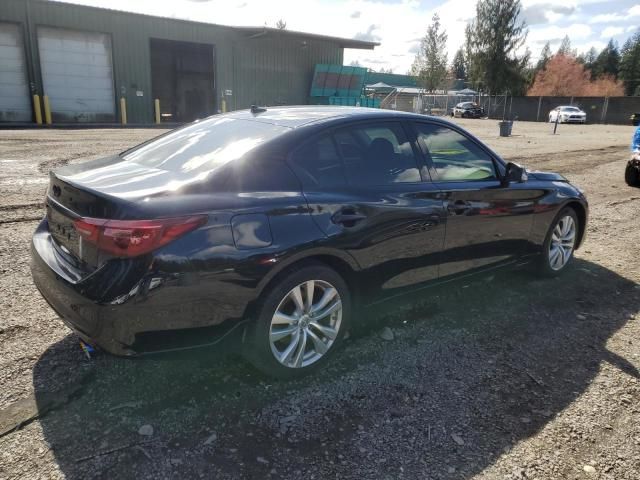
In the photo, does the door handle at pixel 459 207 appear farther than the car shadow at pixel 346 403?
Yes

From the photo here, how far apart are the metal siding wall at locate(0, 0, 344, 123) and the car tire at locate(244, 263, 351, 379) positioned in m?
26.6

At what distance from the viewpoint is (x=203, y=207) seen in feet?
8.24

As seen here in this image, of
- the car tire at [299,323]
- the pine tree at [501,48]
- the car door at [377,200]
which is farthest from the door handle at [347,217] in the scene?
the pine tree at [501,48]

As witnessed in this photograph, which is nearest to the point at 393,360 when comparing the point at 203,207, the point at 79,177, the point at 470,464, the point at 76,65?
the point at 470,464

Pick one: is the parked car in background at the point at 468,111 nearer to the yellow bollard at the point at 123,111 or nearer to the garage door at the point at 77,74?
the yellow bollard at the point at 123,111

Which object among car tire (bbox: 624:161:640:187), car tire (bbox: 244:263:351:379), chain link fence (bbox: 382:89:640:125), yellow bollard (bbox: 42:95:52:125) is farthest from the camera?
chain link fence (bbox: 382:89:640:125)

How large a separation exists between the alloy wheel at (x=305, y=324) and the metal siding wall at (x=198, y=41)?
2656cm

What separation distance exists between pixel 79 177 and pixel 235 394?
5.23 ft

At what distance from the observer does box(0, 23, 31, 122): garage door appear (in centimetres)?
2298

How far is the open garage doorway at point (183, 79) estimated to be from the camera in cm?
2933

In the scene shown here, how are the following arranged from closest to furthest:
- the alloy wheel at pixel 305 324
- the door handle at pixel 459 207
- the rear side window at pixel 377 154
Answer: the alloy wheel at pixel 305 324, the rear side window at pixel 377 154, the door handle at pixel 459 207

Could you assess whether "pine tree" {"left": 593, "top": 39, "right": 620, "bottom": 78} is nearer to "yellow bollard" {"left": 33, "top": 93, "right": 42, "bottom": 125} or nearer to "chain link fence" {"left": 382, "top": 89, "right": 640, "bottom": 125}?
"chain link fence" {"left": 382, "top": 89, "right": 640, "bottom": 125}

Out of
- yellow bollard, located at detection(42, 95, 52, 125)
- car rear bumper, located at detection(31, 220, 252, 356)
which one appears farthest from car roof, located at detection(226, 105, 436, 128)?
yellow bollard, located at detection(42, 95, 52, 125)

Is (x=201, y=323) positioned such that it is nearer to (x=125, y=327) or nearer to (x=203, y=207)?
(x=125, y=327)
